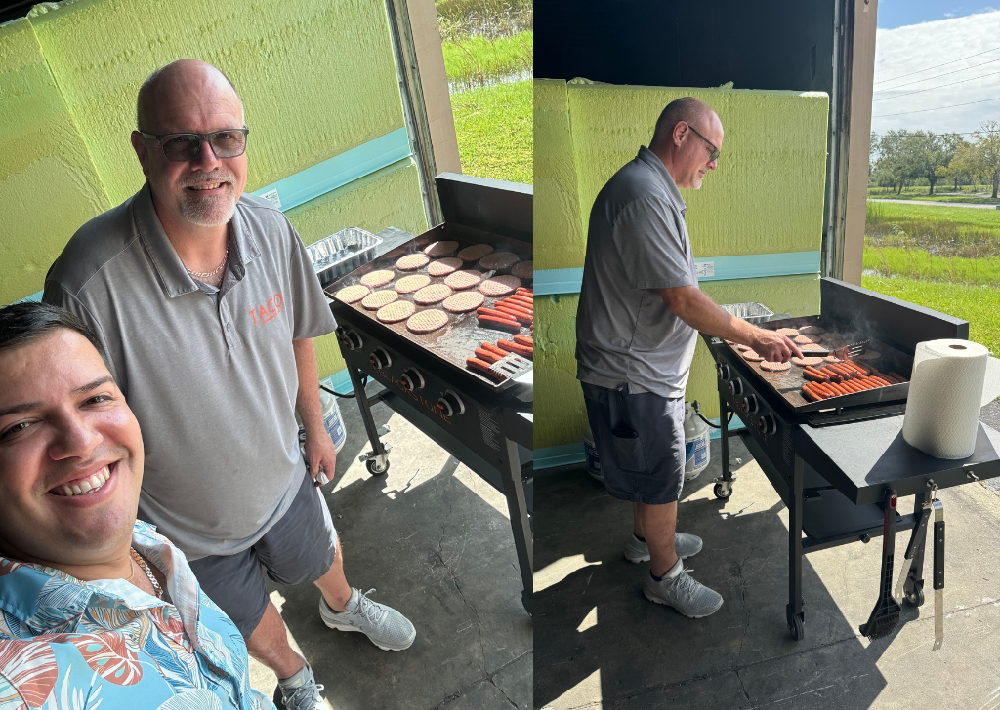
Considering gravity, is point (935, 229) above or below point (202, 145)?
below

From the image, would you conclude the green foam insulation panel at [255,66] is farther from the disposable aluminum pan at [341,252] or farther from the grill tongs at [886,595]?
the grill tongs at [886,595]

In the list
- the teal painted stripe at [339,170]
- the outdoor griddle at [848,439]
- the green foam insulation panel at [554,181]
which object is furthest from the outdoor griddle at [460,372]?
the outdoor griddle at [848,439]

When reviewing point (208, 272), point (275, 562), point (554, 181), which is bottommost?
point (275, 562)

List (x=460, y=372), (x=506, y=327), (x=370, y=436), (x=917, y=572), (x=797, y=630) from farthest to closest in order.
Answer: (x=370, y=436), (x=506, y=327), (x=460, y=372), (x=797, y=630), (x=917, y=572)

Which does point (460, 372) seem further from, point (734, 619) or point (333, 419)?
point (734, 619)

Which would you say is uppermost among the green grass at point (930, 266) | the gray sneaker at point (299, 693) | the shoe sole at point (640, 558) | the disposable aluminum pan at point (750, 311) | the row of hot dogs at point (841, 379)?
the green grass at point (930, 266)

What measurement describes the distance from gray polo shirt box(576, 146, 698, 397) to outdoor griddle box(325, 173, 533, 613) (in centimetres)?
26

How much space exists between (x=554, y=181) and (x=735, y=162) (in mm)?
326

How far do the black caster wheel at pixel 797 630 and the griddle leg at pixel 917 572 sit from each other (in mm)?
215

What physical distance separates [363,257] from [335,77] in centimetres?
51

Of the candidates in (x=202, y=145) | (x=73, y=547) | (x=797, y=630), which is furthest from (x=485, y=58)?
(x=797, y=630)

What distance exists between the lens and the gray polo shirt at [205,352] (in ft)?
3.59

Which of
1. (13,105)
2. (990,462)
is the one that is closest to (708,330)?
(990,462)

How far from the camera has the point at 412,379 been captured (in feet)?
5.14
